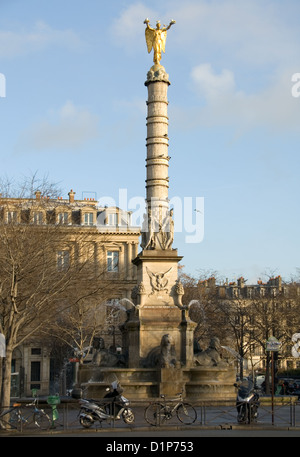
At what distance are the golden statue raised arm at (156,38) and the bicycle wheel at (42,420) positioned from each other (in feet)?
60.1

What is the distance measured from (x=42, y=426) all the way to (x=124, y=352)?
9.21m

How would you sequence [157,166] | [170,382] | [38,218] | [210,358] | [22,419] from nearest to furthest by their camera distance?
[22,419]
[170,382]
[210,358]
[38,218]
[157,166]

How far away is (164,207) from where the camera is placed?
30.0 metres

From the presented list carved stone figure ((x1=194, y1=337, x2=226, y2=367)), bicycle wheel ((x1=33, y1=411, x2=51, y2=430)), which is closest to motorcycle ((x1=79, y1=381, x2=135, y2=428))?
bicycle wheel ((x1=33, y1=411, x2=51, y2=430))

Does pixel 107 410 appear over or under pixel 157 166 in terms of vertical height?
under

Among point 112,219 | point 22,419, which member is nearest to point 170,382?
point 22,419

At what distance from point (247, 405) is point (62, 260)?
12769 mm

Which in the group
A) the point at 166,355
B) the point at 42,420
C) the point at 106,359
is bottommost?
the point at 42,420

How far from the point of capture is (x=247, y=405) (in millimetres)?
19359

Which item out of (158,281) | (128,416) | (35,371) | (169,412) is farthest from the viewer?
(35,371)

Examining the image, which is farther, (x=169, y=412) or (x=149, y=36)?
(x=149, y=36)

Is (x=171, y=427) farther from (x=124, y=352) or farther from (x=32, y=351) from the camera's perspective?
(x=32, y=351)

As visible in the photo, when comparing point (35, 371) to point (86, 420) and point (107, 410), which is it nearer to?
point (107, 410)
